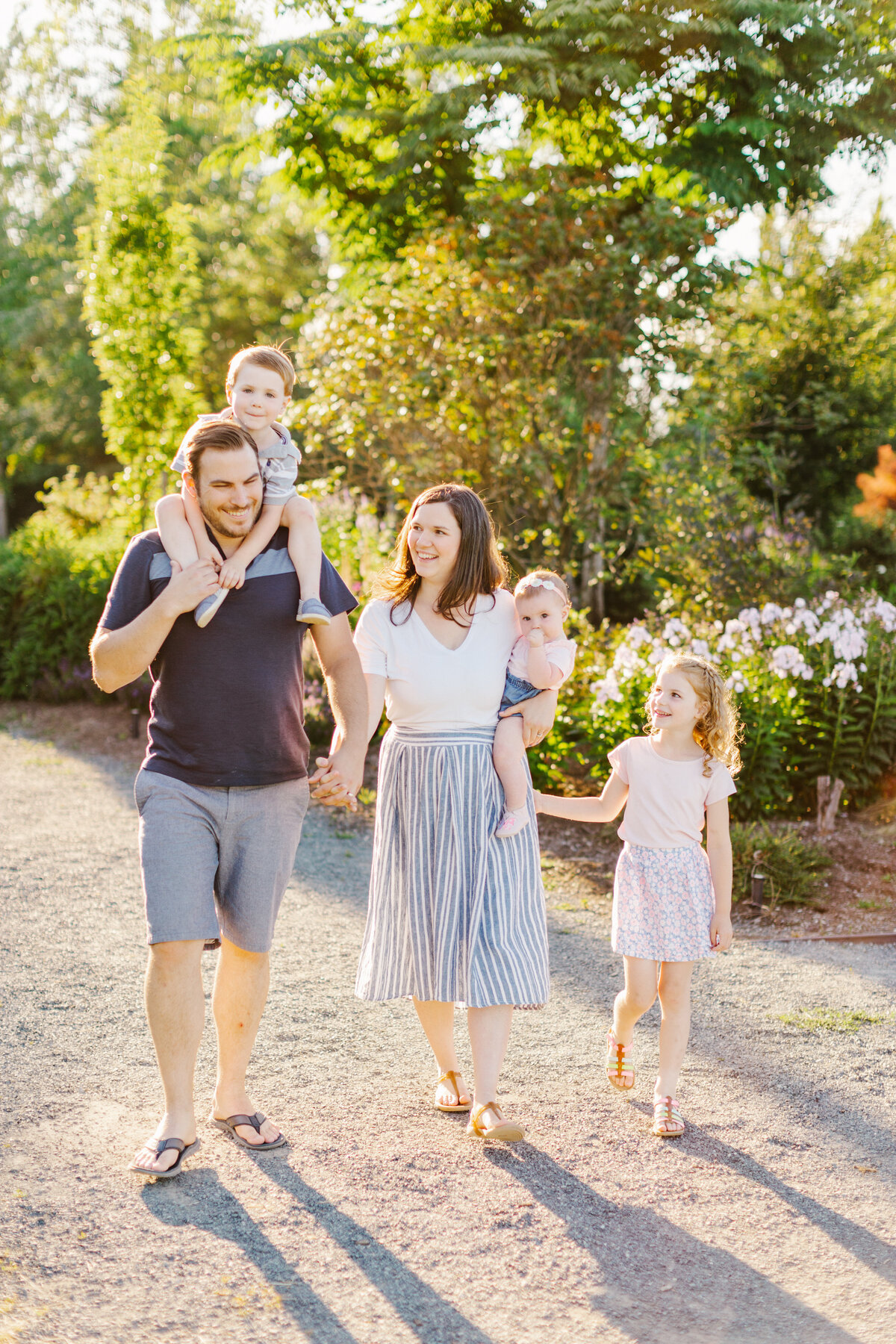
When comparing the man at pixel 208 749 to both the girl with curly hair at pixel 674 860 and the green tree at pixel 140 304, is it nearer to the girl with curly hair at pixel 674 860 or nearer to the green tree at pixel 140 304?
the girl with curly hair at pixel 674 860

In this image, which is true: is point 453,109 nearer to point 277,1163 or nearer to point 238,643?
point 238,643

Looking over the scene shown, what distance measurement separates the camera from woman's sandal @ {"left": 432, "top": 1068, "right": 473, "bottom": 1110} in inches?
129

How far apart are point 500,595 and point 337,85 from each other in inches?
343

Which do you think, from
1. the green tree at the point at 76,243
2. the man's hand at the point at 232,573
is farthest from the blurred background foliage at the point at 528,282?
the green tree at the point at 76,243

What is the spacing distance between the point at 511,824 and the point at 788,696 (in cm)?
315

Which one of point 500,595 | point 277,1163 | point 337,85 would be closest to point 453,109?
point 337,85

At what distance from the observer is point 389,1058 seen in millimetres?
3691

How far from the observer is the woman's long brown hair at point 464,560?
3.09 metres

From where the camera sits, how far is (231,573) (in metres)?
2.77

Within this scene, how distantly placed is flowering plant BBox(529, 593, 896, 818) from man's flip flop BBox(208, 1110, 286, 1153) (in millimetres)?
3504

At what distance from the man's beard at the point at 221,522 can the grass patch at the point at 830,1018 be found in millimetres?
2560

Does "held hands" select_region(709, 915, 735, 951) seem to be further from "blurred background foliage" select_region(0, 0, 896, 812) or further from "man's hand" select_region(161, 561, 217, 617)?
"blurred background foliage" select_region(0, 0, 896, 812)

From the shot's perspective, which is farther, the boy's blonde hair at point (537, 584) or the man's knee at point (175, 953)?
the boy's blonde hair at point (537, 584)

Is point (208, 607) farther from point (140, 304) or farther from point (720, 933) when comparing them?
point (140, 304)
